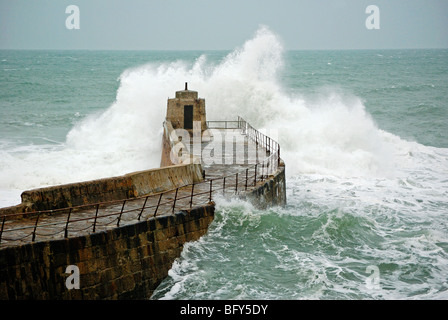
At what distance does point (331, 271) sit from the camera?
9906 millimetres

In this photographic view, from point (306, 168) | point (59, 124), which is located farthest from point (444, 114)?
point (59, 124)

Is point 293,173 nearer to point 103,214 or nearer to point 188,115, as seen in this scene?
point 188,115

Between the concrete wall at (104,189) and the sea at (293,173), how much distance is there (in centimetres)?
148

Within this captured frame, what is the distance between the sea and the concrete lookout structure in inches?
18.5

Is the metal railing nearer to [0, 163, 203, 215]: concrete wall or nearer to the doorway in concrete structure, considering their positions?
[0, 163, 203, 215]: concrete wall

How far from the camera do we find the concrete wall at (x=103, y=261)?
771 cm

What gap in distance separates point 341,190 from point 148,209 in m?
9.35

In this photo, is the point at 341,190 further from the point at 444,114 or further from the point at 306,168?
the point at 444,114

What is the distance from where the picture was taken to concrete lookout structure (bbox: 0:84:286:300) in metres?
7.88

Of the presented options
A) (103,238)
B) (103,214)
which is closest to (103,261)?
(103,238)

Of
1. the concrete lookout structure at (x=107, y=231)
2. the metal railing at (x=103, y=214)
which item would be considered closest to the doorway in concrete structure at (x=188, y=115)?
the concrete lookout structure at (x=107, y=231)

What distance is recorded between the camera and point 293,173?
2050cm
